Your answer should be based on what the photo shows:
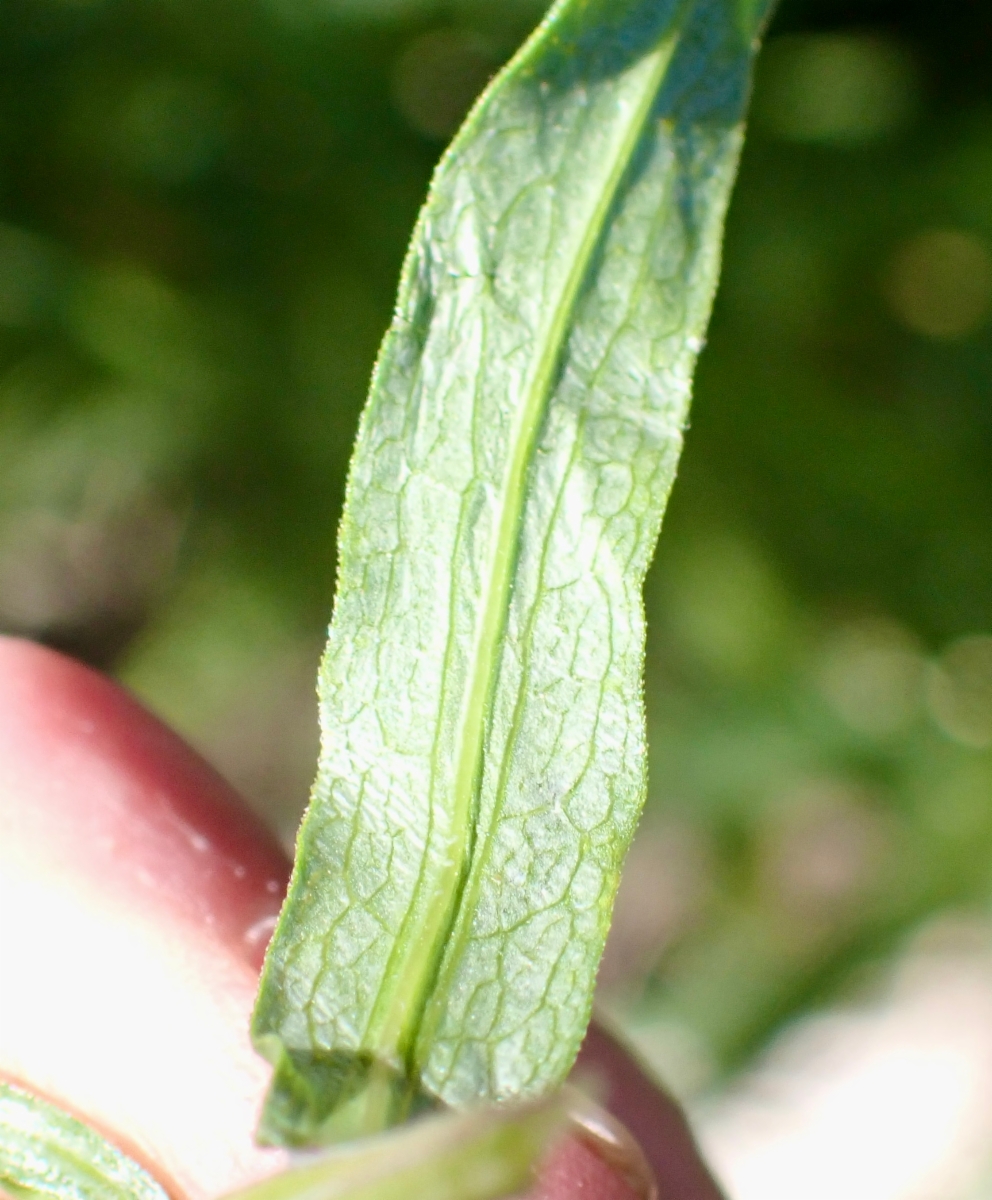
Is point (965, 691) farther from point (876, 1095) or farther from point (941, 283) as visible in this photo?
point (876, 1095)

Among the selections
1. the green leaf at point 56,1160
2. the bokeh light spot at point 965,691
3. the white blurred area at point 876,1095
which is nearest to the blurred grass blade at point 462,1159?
the green leaf at point 56,1160

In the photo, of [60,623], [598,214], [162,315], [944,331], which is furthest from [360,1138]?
[60,623]

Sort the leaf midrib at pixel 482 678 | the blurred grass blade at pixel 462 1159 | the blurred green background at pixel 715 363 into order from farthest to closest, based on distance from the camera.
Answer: the blurred green background at pixel 715 363, the leaf midrib at pixel 482 678, the blurred grass blade at pixel 462 1159

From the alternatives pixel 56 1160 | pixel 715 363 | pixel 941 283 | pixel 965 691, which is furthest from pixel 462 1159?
pixel 941 283

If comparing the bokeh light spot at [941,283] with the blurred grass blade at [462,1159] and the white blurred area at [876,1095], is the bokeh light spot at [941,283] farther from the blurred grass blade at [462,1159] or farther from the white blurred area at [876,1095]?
the blurred grass blade at [462,1159]

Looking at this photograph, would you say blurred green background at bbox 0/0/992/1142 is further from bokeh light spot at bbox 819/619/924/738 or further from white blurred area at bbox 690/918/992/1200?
white blurred area at bbox 690/918/992/1200
